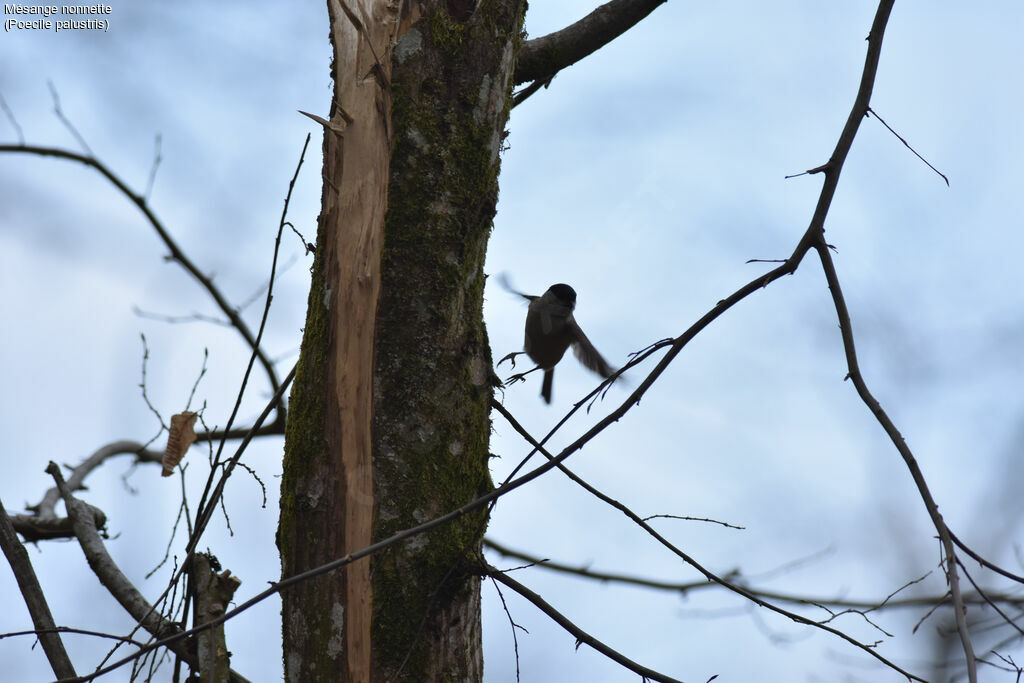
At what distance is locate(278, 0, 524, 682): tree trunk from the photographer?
1.96 metres

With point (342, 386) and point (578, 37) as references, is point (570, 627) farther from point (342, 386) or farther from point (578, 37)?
point (578, 37)

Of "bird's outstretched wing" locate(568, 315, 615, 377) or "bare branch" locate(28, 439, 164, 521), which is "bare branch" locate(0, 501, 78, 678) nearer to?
"bare branch" locate(28, 439, 164, 521)

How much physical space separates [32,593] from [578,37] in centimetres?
233

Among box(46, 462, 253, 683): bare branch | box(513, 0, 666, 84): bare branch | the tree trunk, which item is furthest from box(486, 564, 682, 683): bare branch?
box(513, 0, 666, 84): bare branch

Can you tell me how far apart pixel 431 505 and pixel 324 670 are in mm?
439

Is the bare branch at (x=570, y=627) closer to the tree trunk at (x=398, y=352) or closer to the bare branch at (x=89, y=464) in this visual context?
the tree trunk at (x=398, y=352)

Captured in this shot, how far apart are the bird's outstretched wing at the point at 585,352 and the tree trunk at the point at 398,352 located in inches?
72.6

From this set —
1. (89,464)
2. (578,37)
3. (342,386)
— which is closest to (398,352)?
(342,386)

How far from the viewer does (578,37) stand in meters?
2.86

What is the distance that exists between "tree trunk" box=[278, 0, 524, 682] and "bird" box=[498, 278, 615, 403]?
5.91 ft

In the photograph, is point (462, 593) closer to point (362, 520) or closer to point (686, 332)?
point (362, 520)

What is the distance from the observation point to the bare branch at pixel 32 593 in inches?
82.4

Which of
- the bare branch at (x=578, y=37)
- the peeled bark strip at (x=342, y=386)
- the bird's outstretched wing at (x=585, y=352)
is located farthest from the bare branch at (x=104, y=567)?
the bird's outstretched wing at (x=585, y=352)

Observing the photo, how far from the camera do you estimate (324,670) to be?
6.31 ft
